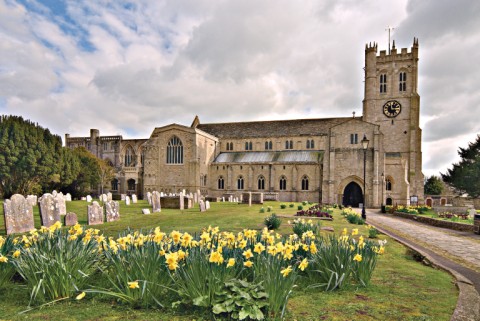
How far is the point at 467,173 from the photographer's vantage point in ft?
140

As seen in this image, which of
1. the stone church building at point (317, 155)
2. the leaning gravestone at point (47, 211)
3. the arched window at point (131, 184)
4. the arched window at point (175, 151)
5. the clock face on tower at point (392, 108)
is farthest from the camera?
the arched window at point (131, 184)

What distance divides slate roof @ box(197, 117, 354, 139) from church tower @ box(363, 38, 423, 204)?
16.6 ft

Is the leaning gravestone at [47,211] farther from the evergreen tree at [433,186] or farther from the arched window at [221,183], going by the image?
the evergreen tree at [433,186]

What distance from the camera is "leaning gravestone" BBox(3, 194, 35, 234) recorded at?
10.7m

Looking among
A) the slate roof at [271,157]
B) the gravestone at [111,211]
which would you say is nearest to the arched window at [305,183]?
the slate roof at [271,157]

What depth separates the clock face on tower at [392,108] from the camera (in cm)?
4028

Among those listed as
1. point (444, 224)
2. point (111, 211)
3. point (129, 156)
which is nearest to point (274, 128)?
point (129, 156)

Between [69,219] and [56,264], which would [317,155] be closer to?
[69,219]

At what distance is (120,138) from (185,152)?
18870mm

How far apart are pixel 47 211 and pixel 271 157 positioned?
32775 millimetres

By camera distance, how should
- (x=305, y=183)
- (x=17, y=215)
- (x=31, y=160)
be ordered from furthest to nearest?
(x=305, y=183) < (x=31, y=160) < (x=17, y=215)

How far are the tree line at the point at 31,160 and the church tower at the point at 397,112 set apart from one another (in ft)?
126

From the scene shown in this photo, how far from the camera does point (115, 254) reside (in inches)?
175

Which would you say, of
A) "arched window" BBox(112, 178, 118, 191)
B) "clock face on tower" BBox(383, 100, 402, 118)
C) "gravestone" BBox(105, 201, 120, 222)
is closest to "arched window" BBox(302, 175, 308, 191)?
"clock face on tower" BBox(383, 100, 402, 118)
